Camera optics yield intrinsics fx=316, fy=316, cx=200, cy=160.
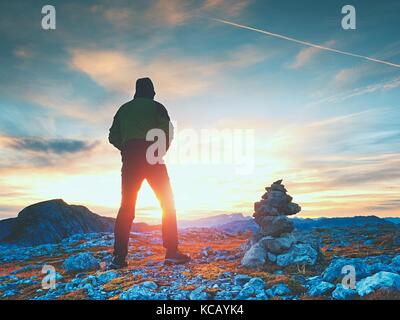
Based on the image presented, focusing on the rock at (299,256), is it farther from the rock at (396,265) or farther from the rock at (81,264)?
the rock at (81,264)

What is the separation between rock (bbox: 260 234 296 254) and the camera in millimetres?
14961

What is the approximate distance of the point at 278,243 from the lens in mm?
15148

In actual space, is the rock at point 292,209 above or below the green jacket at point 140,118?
below

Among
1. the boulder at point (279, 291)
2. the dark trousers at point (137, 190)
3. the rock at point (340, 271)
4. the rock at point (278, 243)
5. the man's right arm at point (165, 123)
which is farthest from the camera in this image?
the rock at point (278, 243)

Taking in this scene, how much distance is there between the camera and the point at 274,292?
8789 mm

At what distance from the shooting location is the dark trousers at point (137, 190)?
12.1m

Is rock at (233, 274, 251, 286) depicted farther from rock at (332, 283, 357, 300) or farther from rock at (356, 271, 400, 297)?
rock at (356, 271, 400, 297)

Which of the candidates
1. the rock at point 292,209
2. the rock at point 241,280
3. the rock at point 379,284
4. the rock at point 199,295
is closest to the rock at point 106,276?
the rock at point 199,295

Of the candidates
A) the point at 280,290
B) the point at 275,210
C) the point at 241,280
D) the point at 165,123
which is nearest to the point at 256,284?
the point at 280,290

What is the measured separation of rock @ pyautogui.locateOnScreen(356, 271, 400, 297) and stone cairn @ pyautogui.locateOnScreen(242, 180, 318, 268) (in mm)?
5330
